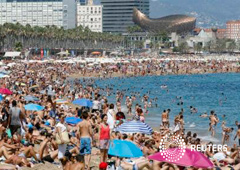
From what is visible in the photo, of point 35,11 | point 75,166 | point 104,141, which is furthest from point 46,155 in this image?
point 35,11

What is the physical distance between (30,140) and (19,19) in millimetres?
171949

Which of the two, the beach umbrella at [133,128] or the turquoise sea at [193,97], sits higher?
the beach umbrella at [133,128]

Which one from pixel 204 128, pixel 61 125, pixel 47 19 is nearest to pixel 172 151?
pixel 61 125

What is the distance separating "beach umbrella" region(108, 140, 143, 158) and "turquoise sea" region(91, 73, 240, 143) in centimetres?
1277

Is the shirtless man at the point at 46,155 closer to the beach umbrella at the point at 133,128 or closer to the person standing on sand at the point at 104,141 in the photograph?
the person standing on sand at the point at 104,141

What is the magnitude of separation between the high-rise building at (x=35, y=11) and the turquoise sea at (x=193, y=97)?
93284 mm

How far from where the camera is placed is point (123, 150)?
47.7ft

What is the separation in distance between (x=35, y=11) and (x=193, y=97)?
13284 cm

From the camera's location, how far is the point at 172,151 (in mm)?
12086

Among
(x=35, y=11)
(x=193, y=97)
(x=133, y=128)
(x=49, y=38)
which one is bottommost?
(x=193, y=97)

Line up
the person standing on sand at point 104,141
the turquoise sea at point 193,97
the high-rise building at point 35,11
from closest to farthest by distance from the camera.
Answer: the person standing on sand at point 104,141 → the turquoise sea at point 193,97 → the high-rise building at point 35,11

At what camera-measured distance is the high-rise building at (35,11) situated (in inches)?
7254

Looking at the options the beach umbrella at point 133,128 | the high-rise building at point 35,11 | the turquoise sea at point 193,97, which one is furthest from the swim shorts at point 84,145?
the high-rise building at point 35,11

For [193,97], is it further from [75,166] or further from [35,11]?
[35,11]
